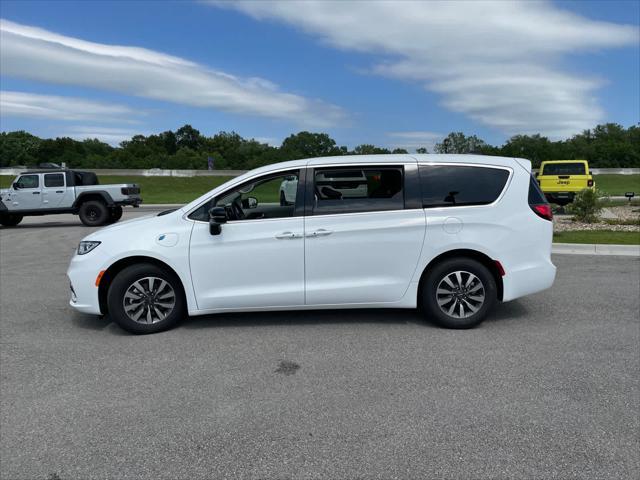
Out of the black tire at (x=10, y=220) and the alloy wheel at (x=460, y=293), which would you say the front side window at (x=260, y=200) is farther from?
the black tire at (x=10, y=220)

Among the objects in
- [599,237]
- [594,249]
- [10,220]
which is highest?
[10,220]

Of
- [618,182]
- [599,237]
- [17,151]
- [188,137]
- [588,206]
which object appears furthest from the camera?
[188,137]

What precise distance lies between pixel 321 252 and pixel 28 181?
1582 centimetres

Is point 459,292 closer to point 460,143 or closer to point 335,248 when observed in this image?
point 335,248

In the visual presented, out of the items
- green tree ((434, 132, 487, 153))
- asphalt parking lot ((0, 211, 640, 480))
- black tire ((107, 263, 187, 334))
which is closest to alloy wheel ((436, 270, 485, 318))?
asphalt parking lot ((0, 211, 640, 480))

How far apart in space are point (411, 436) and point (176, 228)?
3.04m

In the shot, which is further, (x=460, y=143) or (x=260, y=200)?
(x=460, y=143)

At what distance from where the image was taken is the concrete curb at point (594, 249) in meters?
9.09

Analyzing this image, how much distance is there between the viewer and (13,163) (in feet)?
352

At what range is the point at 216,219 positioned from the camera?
15.4ft

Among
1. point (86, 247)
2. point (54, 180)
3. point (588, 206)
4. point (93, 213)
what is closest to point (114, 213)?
point (93, 213)

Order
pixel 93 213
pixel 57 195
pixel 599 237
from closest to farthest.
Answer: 1. pixel 599 237
2. pixel 93 213
3. pixel 57 195

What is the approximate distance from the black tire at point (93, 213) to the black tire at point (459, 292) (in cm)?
1426

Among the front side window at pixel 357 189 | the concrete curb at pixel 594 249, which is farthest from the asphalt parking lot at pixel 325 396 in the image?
the concrete curb at pixel 594 249
